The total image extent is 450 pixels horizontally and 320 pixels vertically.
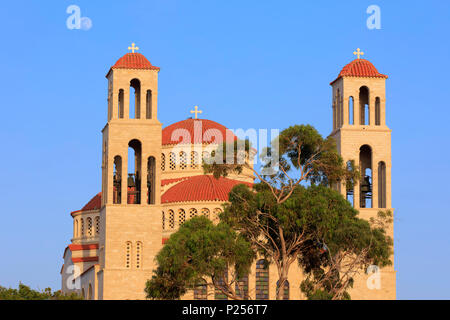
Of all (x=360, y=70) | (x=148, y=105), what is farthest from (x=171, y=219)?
(x=360, y=70)

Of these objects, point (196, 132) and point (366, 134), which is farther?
point (196, 132)

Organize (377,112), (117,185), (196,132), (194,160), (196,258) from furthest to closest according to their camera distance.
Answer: (196,132) < (194,160) < (377,112) < (117,185) < (196,258)

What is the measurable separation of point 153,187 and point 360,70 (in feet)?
46.8

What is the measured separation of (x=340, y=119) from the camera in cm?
6594

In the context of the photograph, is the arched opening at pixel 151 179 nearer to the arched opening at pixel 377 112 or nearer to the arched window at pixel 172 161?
the arched window at pixel 172 161

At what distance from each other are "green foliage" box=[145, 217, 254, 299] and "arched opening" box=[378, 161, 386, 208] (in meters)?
14.6

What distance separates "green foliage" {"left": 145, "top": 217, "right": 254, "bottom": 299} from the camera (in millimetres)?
50719

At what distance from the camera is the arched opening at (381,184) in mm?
64750

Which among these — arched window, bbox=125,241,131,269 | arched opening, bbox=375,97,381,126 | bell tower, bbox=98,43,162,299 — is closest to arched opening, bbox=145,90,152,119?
bell tower, bbox=98,43,162,299

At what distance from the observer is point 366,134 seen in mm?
65000

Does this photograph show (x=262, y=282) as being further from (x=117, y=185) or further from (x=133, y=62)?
(x=133, y=62)

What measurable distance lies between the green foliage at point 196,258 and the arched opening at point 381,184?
48.1 ft

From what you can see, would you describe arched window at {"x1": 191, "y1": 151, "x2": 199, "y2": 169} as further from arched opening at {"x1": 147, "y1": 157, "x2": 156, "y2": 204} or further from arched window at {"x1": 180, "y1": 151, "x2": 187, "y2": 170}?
arched opening at {"x1": 147, "y1": 157, "x2": 156, "y2": 204}
